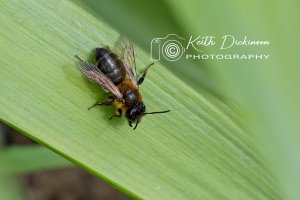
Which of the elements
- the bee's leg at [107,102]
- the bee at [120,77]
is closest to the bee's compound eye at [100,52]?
the bee at [120,77]

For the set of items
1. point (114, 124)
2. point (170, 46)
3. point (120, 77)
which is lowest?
point (114, 124)

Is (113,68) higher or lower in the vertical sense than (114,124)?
higher

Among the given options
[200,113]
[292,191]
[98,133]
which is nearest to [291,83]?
[292,191]

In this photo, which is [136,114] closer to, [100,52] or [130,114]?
[130,114]

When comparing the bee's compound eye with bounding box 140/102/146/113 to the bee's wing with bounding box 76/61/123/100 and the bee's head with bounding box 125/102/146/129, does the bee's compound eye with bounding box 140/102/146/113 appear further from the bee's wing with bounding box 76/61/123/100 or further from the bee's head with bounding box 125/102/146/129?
the bee's wing with bounding box 76/61/123/100

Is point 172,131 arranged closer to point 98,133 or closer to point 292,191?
point 98,133

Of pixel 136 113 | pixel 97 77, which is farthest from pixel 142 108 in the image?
pixel 97 77
